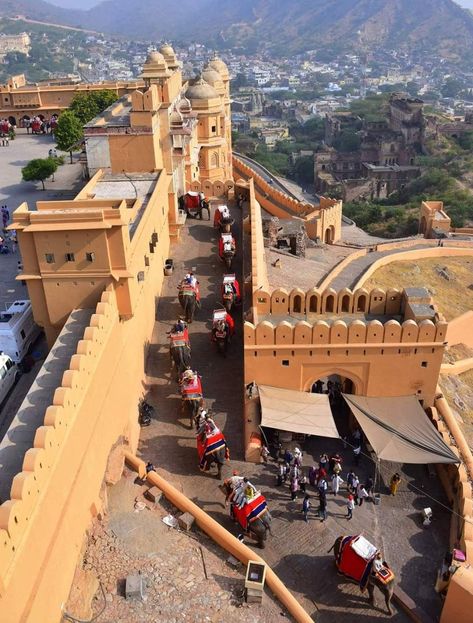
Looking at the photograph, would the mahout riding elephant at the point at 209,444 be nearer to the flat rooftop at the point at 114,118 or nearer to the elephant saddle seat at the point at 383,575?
the elephant saddle seat at the point at 383,575

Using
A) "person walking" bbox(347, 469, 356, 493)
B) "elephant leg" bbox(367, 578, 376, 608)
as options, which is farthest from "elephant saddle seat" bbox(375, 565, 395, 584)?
"person walking" bbox(347, 469, 356, 493)

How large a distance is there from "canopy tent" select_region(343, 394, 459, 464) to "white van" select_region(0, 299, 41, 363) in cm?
896

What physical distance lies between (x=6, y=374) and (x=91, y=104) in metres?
30.0

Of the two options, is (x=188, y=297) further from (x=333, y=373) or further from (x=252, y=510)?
(x=252, y=510)

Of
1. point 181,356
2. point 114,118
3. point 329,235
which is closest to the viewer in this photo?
point 181,356

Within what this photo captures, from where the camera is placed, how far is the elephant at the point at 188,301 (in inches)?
734

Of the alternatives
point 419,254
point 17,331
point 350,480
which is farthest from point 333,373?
point 419,254

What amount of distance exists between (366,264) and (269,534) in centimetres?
2421

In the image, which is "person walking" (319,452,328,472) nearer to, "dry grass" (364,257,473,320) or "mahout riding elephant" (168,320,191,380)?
"mahout riding elephant" (168,320,191,380)

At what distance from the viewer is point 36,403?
A: 11.6m

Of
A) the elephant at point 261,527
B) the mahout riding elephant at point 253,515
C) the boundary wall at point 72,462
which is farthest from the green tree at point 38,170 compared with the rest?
the elephant at point 261,527

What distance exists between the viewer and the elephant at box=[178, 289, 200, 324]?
18.7m

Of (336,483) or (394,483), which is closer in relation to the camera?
(336,483)

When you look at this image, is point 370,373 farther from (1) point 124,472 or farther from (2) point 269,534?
(1) point 124,472
